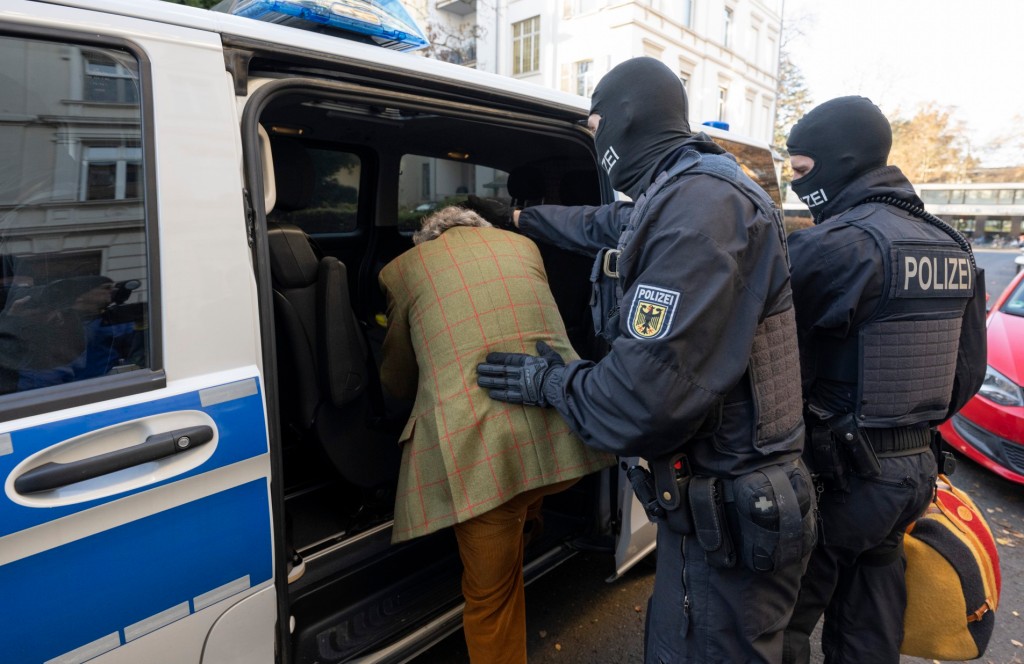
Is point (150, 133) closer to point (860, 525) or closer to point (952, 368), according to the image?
point (860, 525)

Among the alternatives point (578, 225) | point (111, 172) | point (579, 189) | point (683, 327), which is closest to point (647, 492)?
point (683, 327)

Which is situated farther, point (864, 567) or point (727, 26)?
point (727, 26)

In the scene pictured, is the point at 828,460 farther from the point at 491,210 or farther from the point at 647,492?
the point at 491,210

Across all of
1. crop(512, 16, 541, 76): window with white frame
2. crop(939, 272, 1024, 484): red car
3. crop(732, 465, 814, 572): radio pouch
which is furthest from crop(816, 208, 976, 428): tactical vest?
crop(512, 16, 541, 76): window with white frame

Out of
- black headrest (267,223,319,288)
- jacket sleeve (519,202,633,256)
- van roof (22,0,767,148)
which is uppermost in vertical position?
van roof (22,0,767,148)

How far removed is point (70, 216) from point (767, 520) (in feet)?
5.50

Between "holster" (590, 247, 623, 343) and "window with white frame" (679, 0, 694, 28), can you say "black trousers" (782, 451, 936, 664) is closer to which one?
"holster" (590, 247, 623, 343)

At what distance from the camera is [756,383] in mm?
1504

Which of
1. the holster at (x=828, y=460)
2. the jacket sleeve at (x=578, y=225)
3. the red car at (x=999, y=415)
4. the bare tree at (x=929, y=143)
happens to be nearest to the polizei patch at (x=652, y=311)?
the jacket sleeve at (x=578, y=225)

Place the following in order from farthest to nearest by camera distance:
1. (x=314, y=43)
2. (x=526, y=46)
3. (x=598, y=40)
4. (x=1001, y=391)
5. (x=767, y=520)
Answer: (x=526, y=46)
(x=598, y=40)
(x=1001, y=391)
(x=314, y=43)
(x=767, y=520)

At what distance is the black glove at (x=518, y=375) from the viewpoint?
1.77 metres

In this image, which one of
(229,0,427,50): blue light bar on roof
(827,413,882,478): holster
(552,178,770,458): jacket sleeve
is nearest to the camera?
(552,178,770,458): jacket sleeve

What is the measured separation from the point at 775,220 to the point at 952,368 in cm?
99

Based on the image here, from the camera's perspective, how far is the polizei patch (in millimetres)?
1365
